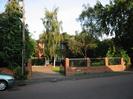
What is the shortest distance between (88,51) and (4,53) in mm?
32289

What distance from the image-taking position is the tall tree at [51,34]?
5631cm

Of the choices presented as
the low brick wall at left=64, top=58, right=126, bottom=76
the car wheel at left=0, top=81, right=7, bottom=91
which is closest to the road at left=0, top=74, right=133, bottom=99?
the car wheel at left=0, top=81, right=7, bottom=91

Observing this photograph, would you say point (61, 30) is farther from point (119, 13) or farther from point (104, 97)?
point (104, 97)

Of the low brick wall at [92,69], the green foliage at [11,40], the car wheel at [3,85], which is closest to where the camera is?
the car wheel at [3,85]

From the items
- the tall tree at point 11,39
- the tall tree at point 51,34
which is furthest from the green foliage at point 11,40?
the tall tree at point 51,34

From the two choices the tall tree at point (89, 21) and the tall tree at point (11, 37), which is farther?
the tall tree at point (89, 21)

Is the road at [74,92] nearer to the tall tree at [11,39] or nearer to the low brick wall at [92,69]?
the tall tree at [11,39]

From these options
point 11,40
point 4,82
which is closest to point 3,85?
point 4,82

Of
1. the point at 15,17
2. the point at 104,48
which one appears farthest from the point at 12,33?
the point at 104,48

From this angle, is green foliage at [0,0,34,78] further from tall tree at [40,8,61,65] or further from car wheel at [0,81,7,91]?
tall tree at [40,8,61,65]

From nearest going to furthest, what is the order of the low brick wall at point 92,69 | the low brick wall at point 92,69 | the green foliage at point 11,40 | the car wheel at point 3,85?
1. the car wheel at point 3,85
2. the green foliage at point 11,40
3. the low brick wall at point 92,69
4. the low brick wall at point 92,69

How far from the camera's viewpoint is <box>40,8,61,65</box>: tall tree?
185 ft

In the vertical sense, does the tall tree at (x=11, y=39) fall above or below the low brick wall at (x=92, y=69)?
above

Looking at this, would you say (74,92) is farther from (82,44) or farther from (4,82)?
(82,44)
